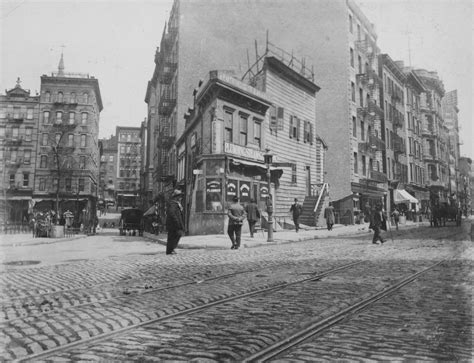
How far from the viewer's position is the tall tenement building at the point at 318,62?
28922mm

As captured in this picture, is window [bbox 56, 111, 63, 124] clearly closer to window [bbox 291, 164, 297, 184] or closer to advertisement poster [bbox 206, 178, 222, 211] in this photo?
window [bbox 291, 164, 297, 184]

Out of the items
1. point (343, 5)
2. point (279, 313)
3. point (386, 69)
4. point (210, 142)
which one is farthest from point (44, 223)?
point (386, 69)

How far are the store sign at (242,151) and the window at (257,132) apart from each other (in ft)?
2.81

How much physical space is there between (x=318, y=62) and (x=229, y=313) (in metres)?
32.5

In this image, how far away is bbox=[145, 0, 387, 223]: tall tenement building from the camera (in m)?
28.9

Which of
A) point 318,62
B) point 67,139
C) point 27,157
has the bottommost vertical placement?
point 27,157

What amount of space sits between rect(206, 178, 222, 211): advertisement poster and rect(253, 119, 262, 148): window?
4.60m

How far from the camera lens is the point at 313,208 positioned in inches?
1042

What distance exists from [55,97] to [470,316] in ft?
196

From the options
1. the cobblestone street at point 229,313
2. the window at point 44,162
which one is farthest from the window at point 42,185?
the cobblestone street at point 229,313

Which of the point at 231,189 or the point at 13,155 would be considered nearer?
the point at 231,189

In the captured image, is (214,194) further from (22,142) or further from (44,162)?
(22,142)

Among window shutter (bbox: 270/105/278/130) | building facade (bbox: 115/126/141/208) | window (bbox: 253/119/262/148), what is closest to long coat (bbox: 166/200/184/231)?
window (bbox: 253/119/262/148)

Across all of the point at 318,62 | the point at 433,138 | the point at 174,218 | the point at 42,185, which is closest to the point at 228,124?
the point at 174,218
